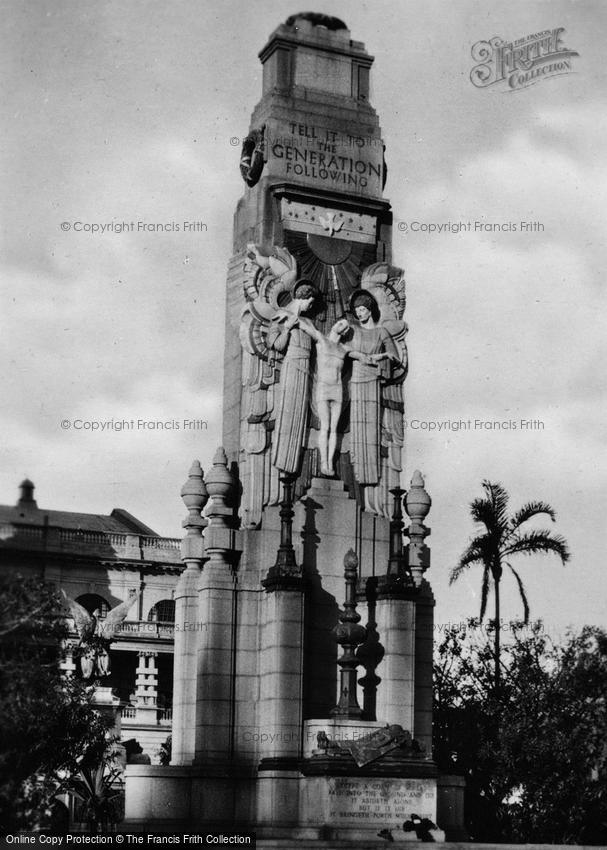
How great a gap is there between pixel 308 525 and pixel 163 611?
147 ft

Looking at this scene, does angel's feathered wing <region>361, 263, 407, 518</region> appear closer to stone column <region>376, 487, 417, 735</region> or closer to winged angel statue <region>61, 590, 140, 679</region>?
stone column <region>376, 487, 417, 735</region>

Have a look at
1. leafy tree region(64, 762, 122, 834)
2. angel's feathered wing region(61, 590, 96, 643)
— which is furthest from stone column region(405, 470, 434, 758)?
angel's feathered wing region(61, 590, 96, 643)

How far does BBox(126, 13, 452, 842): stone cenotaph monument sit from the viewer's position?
115 ft

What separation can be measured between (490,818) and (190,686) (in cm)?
1080

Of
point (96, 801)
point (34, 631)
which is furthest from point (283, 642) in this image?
point (96, 801)

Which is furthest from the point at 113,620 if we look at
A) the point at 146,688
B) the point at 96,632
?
the point at 146,688

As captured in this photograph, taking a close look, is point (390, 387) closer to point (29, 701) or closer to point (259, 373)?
point (259, 373)

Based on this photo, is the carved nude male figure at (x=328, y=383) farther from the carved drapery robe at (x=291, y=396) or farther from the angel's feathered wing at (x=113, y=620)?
the angel's feathered wing at (x=113, y=620)

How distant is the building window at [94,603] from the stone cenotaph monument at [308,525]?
4085cm

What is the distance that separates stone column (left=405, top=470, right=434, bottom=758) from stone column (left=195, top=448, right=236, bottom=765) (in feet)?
14.2

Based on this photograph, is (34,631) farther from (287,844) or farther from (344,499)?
(344,499)

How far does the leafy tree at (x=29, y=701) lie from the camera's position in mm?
30297

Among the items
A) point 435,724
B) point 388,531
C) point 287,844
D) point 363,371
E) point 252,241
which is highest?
point 252,241

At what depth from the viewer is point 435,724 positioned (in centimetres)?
4769
